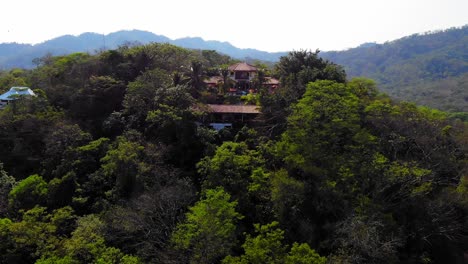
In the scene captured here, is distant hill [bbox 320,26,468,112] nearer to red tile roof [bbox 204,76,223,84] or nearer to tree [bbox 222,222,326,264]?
red tile roof [bbox 204,76,223,84]

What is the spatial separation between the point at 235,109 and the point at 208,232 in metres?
13.6

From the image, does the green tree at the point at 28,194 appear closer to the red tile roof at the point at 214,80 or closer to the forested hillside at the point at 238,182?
the forested hillside at the point at 238,182

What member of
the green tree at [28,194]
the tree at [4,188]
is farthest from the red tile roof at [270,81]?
the tree at [4,188]

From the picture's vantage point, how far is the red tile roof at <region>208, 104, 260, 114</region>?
27922 millimetres

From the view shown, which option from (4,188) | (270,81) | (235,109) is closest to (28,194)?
(4,188)

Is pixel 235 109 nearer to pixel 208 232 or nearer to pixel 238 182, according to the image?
pixel 238 182

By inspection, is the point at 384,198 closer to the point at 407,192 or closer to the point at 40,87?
the point at 407,192

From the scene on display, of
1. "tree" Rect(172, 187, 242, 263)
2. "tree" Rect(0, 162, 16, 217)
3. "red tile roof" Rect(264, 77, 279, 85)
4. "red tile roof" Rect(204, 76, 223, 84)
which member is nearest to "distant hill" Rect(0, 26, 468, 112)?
"red tile roof" Rect(204, 76, 223, 84)

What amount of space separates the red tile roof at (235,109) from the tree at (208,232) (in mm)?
11313

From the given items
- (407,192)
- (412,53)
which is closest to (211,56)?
(407,192)

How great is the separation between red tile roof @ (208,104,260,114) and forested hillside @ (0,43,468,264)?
1.36 m

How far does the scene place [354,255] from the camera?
15672mm

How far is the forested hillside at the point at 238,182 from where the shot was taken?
55.7ft

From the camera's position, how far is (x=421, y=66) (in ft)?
452
